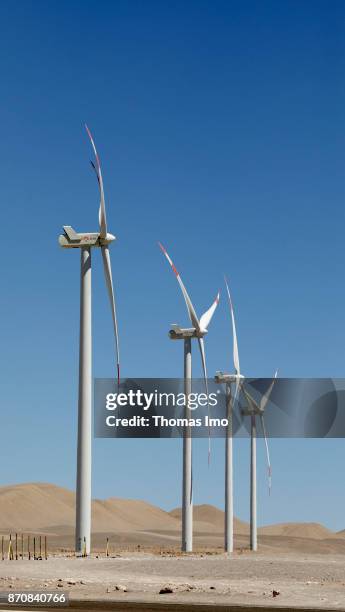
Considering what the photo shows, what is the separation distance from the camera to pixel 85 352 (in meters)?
56.9

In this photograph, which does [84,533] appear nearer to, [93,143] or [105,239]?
[105,239]

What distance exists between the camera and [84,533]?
2261 inches

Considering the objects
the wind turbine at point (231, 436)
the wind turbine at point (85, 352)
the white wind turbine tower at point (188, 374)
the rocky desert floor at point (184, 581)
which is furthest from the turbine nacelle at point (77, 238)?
the wind turbine at point (231, 436)

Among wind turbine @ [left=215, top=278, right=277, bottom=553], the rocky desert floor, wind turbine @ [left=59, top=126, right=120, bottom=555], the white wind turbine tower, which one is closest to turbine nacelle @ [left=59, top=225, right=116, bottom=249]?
wind turbine @ [left=59, top=126, right=120, bottom=555]

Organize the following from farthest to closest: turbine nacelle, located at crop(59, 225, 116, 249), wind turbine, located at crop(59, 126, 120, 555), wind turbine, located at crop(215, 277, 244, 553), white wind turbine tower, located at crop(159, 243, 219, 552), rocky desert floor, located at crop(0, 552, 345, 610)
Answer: wind turbine, located at crop(215, 277, 244, 553), white wind turbine tower, located at crop(159, 243, 219, 552), turbine nacelle, located at crop(59, 225, 116, 249), wind turbine, located at crop(59, 126, 120, 555), rocky desert floor, located at crop(0, 552, 345, 610)

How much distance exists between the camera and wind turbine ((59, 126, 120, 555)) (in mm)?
56031

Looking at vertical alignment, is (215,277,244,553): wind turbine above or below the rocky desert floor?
above

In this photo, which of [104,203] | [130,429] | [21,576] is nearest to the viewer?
[21,576]

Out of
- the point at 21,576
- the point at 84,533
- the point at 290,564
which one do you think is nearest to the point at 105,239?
the point at 84,533

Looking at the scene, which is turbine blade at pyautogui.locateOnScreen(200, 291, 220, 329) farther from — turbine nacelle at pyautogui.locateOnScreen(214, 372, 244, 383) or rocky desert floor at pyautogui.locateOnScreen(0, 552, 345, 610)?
rocky desert floor at pyautogui.locateOnScreen(0, 552, 345, 610)

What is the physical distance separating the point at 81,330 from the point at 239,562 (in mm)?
14068

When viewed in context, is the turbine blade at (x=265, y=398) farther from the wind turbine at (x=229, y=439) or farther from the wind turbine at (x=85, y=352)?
the wind turbine at (x=85, y=352)

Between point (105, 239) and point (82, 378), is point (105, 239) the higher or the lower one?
the higher one

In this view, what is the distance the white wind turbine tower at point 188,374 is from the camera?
245 feet
